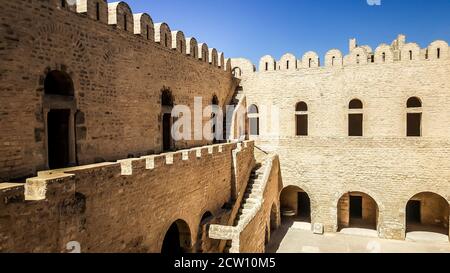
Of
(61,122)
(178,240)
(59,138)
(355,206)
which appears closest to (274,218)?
(355,206)

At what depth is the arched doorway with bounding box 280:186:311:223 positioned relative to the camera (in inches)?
693

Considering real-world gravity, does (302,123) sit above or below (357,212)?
above

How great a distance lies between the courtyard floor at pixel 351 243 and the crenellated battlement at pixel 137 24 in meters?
9.17

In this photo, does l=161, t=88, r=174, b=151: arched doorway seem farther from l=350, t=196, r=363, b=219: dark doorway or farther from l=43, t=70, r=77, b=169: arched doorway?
l=350, t=196, r=363, b=219: dark doorway

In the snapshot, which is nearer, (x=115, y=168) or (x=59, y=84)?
(x=115, y=168)

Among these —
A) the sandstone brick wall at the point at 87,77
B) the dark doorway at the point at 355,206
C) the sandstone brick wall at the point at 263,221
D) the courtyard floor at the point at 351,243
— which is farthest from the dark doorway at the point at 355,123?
the sandstone brick wall at the point at 87,77

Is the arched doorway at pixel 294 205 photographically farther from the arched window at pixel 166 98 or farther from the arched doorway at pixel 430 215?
the arched window at pixel 166 98

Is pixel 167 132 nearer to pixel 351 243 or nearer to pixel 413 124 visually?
pixel 351 243

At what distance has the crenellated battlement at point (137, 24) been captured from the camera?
7.87m

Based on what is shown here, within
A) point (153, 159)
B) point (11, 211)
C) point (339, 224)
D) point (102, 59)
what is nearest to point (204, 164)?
point (153, 159)

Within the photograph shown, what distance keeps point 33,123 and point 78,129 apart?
1218 millimetres

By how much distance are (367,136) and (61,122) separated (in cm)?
1306

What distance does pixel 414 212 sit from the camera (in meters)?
17.5
